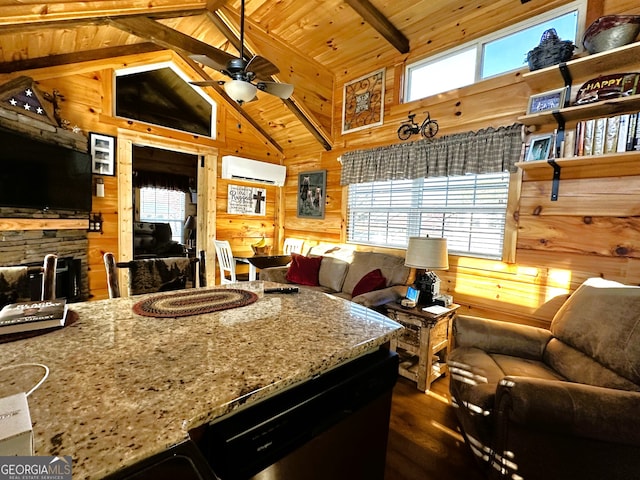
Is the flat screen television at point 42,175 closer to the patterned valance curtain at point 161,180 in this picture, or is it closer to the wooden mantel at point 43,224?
the wooden mantel at point 43,224

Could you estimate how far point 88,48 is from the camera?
327cm

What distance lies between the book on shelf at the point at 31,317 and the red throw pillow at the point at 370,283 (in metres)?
2.41

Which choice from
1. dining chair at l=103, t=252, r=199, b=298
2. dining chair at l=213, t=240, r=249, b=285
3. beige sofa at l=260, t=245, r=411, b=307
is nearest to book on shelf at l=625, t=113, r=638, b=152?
beige sofa at l=260, t=245, r=411, b=307

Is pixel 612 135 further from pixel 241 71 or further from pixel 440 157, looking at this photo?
pixel 241 71

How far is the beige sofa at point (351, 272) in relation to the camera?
2.94 m

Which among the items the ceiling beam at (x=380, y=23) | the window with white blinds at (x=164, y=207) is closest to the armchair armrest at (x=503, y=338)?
the ceiling beam at (x=380, y=23)

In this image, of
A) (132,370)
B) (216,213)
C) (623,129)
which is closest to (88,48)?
(216,213)

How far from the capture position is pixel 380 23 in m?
3.05

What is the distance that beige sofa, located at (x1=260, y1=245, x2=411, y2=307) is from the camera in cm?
294

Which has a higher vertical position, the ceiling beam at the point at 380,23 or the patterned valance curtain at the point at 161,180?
the ceiling beam at the point at 380,23

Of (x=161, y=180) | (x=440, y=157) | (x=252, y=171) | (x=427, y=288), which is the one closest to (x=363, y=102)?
(x=440, y=157)

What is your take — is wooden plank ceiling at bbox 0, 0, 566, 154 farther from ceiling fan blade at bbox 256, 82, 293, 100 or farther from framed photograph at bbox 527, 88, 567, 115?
ceiling fan blade at bbox 256, 82, 293, 100

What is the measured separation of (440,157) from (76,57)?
13.2 feet

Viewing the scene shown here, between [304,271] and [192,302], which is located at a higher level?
[192,302]
